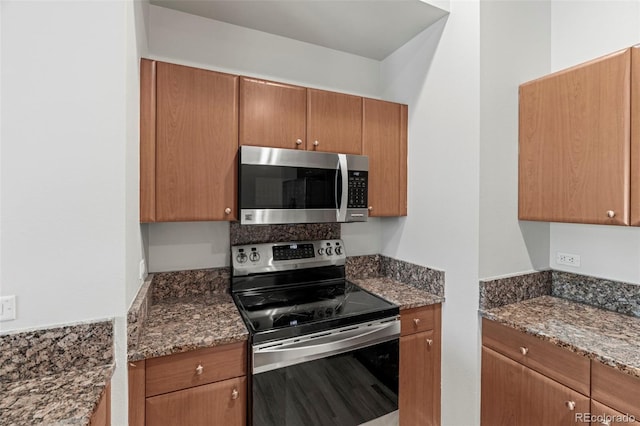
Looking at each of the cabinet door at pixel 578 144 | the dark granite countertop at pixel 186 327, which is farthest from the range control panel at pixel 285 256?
the cabinet door at pixel 578 144

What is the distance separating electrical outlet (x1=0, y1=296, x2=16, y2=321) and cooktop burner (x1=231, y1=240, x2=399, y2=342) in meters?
0.84

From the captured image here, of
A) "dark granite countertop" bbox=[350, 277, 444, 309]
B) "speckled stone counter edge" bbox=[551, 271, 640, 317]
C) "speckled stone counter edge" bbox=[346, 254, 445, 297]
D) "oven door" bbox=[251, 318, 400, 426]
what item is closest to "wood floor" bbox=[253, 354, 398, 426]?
"oven door" bbox=[251, 318, 400, 426]

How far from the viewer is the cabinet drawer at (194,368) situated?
1.29 meters

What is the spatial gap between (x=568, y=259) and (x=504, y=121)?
94 centimetres

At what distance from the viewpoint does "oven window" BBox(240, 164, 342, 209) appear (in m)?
1.73

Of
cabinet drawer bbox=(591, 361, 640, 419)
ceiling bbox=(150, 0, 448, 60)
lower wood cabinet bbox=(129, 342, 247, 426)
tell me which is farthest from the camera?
ceiling bbox=(150, 0, 448, 60)

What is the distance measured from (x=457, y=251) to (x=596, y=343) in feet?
2.37

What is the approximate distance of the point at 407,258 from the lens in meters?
2.27

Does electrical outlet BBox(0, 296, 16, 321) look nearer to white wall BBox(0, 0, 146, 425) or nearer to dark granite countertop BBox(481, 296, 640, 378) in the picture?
white wall BBox(0, 0, 146, 425)

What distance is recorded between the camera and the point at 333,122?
2043mm

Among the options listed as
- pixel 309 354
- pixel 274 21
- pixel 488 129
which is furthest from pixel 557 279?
pixel 274 21

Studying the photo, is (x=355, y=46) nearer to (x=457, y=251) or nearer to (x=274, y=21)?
(x=274, y=21)

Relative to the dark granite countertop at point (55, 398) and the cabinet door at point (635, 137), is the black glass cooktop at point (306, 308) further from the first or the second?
the cabinet door at point (635, 137)

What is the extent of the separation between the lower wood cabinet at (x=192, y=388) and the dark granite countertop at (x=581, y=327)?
4.44ft
